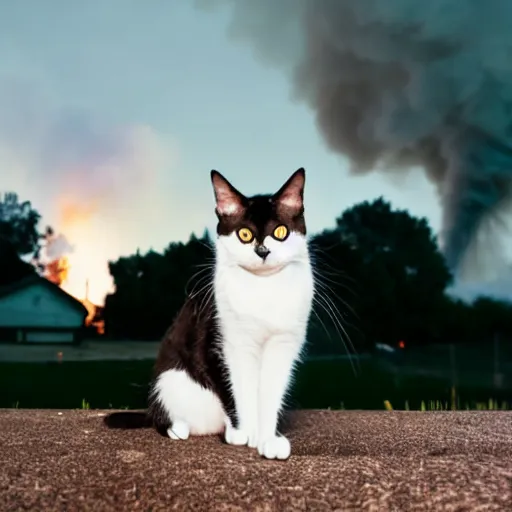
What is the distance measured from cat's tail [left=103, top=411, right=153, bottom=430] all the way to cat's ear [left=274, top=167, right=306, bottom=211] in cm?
95

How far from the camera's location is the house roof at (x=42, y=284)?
3.57m

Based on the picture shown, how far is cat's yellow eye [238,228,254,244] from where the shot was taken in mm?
1944

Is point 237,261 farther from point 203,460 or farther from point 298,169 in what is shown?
point 203,460

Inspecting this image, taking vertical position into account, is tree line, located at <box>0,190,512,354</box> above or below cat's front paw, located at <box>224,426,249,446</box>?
above

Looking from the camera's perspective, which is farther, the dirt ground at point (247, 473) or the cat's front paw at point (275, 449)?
the cat's front paw at point (275, 449)

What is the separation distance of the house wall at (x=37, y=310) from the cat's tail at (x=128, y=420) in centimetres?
108

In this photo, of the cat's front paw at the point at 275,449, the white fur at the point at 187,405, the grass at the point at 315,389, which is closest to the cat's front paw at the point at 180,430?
the white fur at the point at 187,405

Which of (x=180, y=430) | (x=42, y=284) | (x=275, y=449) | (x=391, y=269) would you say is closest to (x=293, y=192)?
(x=275, y=449)

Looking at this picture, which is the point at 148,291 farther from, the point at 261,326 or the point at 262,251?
the point at 262,251

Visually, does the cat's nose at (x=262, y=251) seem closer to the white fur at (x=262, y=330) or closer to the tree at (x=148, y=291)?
the white fur at (x=262, y=330)

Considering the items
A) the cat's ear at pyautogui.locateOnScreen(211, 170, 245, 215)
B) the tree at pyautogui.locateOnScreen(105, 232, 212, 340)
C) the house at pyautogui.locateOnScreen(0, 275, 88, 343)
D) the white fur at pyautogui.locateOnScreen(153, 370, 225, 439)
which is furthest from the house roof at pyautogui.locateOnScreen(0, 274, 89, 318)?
the cat's ear at pyautogui.locateOnScreen(211, 170, 245, 215)

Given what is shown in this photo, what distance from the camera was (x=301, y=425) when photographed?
9.07ft

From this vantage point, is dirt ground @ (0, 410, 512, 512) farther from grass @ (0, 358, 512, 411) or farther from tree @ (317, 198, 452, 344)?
tree @ (317, 198, 452, 344)

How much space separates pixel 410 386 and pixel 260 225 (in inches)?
80.0
